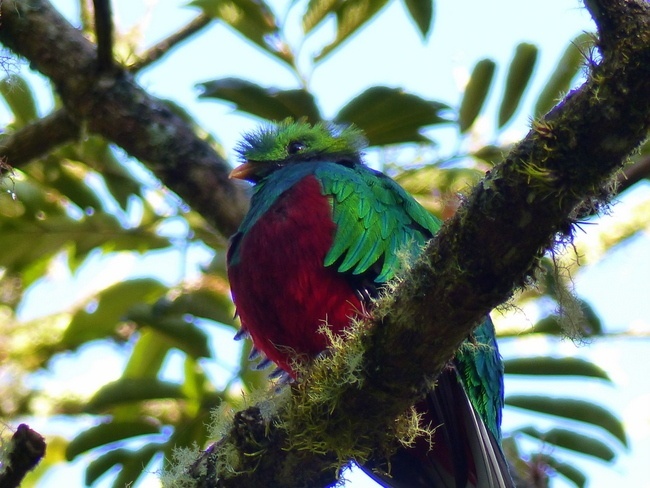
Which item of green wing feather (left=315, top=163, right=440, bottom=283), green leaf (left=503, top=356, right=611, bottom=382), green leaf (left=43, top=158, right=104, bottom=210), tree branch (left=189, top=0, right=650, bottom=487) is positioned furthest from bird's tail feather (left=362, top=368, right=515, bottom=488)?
green leaf (left=43, top=158, right=104, bottom=210)

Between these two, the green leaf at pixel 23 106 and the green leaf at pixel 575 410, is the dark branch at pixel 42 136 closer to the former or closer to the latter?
the green leaf at pixel 23 106

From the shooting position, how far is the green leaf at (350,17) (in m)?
4.41

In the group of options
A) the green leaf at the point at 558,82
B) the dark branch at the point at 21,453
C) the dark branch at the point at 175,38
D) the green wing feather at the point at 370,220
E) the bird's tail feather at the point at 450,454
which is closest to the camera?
the dark branch at the point at 21,453

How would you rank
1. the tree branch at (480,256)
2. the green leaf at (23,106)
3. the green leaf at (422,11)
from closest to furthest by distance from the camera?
1. the tree branch at (480,256)
2. the green leaf at (422,11)
3. the green leaf at (23,106)

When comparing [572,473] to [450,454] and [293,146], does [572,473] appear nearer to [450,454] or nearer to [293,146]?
[450,454]

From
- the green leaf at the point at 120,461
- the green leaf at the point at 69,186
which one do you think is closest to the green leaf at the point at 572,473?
the green leaf at the point at 120,461

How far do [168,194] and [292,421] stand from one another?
2177mm

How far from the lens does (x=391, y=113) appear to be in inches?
167

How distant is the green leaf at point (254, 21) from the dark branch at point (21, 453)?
8.28ft

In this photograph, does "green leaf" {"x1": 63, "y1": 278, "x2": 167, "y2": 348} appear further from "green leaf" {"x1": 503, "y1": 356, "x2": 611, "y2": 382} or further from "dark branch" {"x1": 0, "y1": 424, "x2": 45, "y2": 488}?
"dark branch" {"x1": 0, "y1": 424, "x2": 45, "y2": 488}

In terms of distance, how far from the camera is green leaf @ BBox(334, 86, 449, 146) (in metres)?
4.18

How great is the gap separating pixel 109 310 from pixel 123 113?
0.95m

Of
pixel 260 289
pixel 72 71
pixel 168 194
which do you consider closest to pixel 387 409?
pixel 260 289

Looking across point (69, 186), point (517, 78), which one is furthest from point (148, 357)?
point (517, 78)
